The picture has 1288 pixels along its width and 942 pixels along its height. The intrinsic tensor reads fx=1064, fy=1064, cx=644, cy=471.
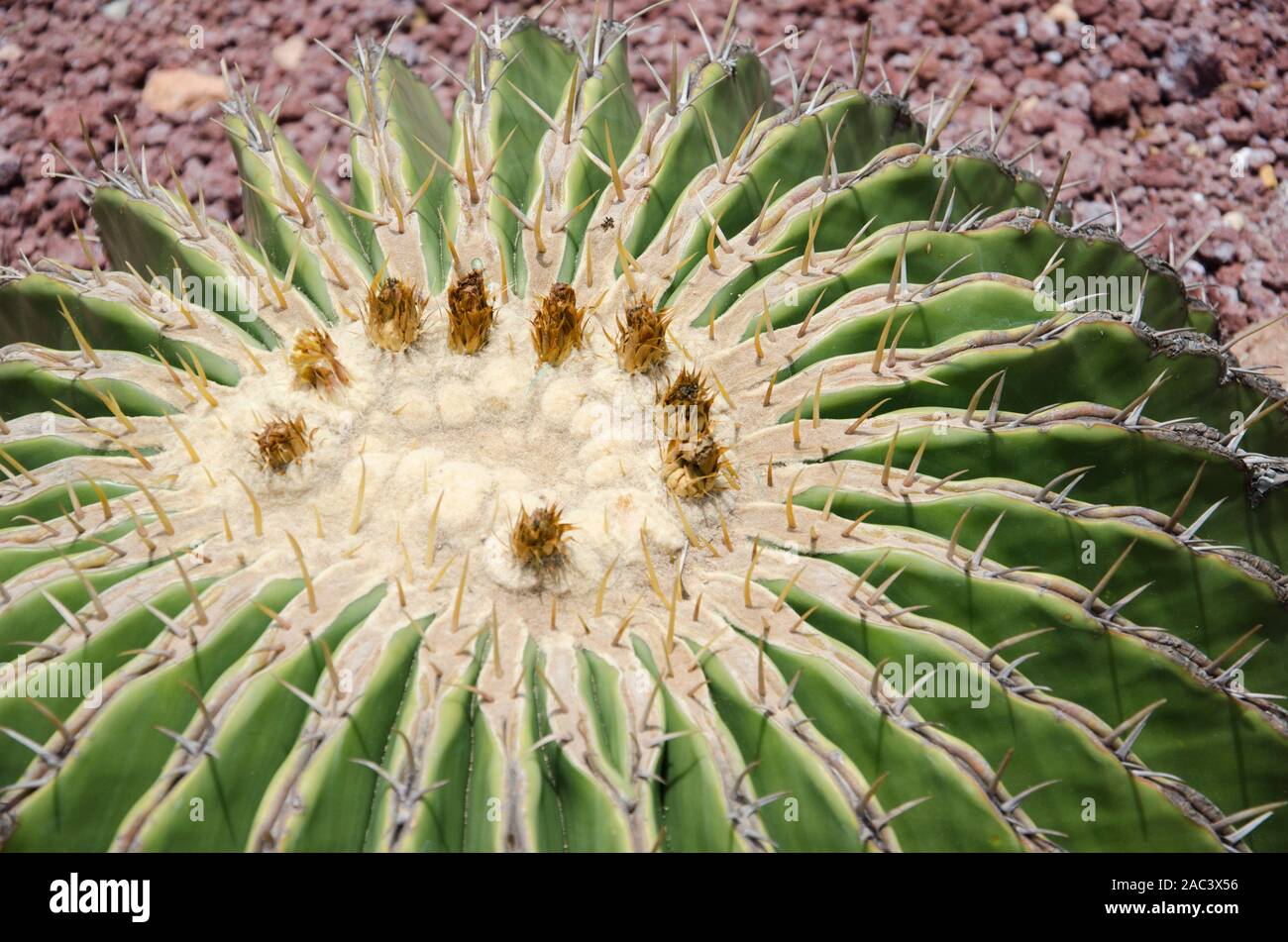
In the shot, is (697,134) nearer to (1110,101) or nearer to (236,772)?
(236,772)

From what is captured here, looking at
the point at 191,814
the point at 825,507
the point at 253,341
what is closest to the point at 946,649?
the point at 825,507

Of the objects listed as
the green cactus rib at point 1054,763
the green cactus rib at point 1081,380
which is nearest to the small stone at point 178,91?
the green cactus rib at point 1081,380

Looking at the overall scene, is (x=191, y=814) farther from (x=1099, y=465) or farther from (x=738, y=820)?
(x=1099, y=465)

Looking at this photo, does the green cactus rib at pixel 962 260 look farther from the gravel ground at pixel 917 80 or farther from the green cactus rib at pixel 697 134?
the gravel ground at pixel 917 80

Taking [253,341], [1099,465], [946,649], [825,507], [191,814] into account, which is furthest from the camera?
[253,341]

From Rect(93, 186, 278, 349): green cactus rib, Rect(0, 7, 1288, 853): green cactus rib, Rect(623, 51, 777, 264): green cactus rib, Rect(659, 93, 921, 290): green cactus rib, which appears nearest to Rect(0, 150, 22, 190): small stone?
Rect(93, 186, 278, 349): green cactus rib

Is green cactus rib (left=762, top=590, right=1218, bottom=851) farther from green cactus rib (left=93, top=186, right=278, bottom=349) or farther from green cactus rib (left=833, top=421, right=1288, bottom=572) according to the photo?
green cactus rib (left=93, top=186, right=278, bottom=349)

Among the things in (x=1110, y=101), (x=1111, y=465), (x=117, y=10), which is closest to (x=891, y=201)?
(x=1111, y=465)
